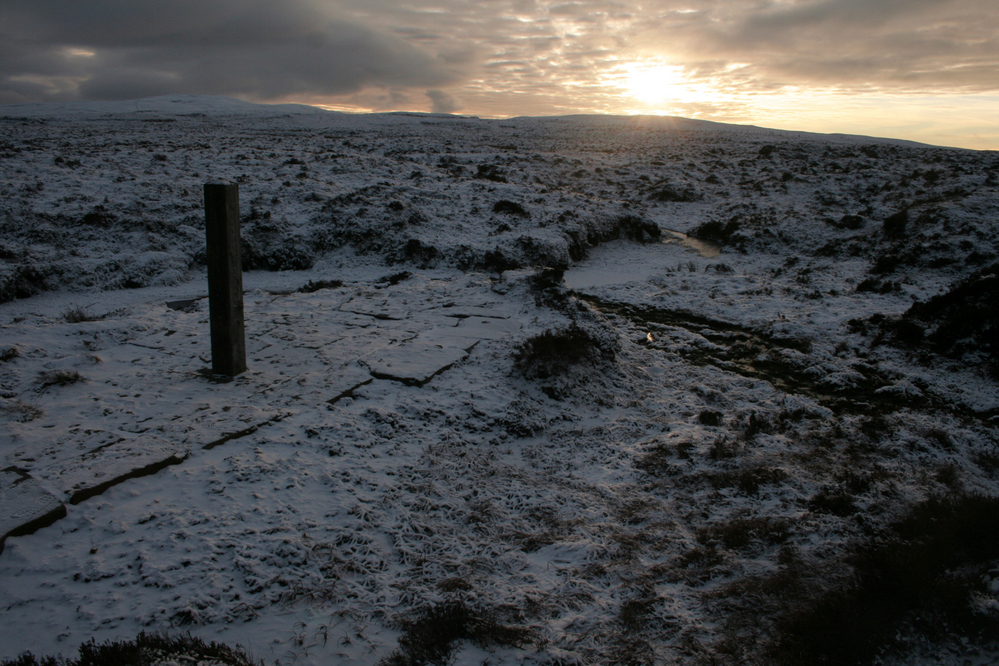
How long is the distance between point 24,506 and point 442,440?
2.57m

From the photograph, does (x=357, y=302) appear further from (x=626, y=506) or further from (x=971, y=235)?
(x=971, y=235)

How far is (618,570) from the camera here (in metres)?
3.08

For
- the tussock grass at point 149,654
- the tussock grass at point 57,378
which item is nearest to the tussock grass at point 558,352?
the tussock grass at point 149,654

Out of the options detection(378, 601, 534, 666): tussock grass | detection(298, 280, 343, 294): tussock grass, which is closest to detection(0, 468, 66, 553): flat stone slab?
detection(378, 601, 534, 666): tussock grass

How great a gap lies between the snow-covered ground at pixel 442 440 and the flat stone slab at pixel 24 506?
22 mm

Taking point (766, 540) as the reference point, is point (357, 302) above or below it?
above

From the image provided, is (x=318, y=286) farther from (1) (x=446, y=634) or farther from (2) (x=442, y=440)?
(1) (x=446, y=634)

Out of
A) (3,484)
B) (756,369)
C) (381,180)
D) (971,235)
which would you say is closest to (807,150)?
(971,235)

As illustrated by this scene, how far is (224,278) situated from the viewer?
463 cm

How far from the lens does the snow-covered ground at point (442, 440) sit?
2.74 metres

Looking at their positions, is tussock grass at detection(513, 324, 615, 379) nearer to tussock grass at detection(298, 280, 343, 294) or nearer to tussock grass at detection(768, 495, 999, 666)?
tussock grass at detection(768, 495, 999, 666)

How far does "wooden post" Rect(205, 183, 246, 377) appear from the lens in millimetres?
4477

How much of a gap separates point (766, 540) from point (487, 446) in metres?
2.08

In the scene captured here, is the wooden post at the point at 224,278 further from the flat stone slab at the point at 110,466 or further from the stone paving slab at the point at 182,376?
the flat stone slab at the point at 110,466
